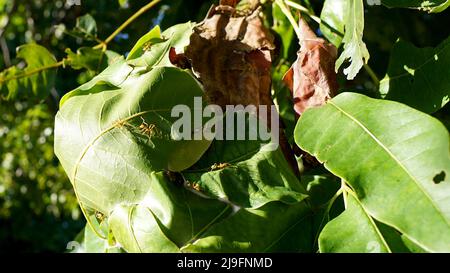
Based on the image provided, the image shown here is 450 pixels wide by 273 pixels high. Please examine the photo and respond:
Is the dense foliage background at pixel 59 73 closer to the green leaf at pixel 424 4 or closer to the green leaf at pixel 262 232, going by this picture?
the green leaf at pixel 424 4

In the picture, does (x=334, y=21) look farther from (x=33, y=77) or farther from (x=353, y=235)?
(x=33, y=77)

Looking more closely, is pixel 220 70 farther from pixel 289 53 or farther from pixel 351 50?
pixel 289 53

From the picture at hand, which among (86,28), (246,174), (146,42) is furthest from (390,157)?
(86,28)

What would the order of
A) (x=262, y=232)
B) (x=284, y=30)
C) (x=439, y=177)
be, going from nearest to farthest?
1. (x=439, y=177)
2. (x=262, y=232)
3. (x=284, y=30)

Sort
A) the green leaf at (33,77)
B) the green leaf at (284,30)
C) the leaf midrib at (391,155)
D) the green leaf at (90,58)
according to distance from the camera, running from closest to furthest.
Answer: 1. the leaf midrib at (391,155)
2. the green leaf at (284,30)
3. the green leaf at (90,58)
4. the green leaf at (33,77)

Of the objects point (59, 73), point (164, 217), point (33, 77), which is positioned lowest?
point (59, 73)

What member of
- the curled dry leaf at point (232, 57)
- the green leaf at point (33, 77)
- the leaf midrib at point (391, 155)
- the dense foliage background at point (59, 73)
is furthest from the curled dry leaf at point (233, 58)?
the green leaf at point (33, 77)
